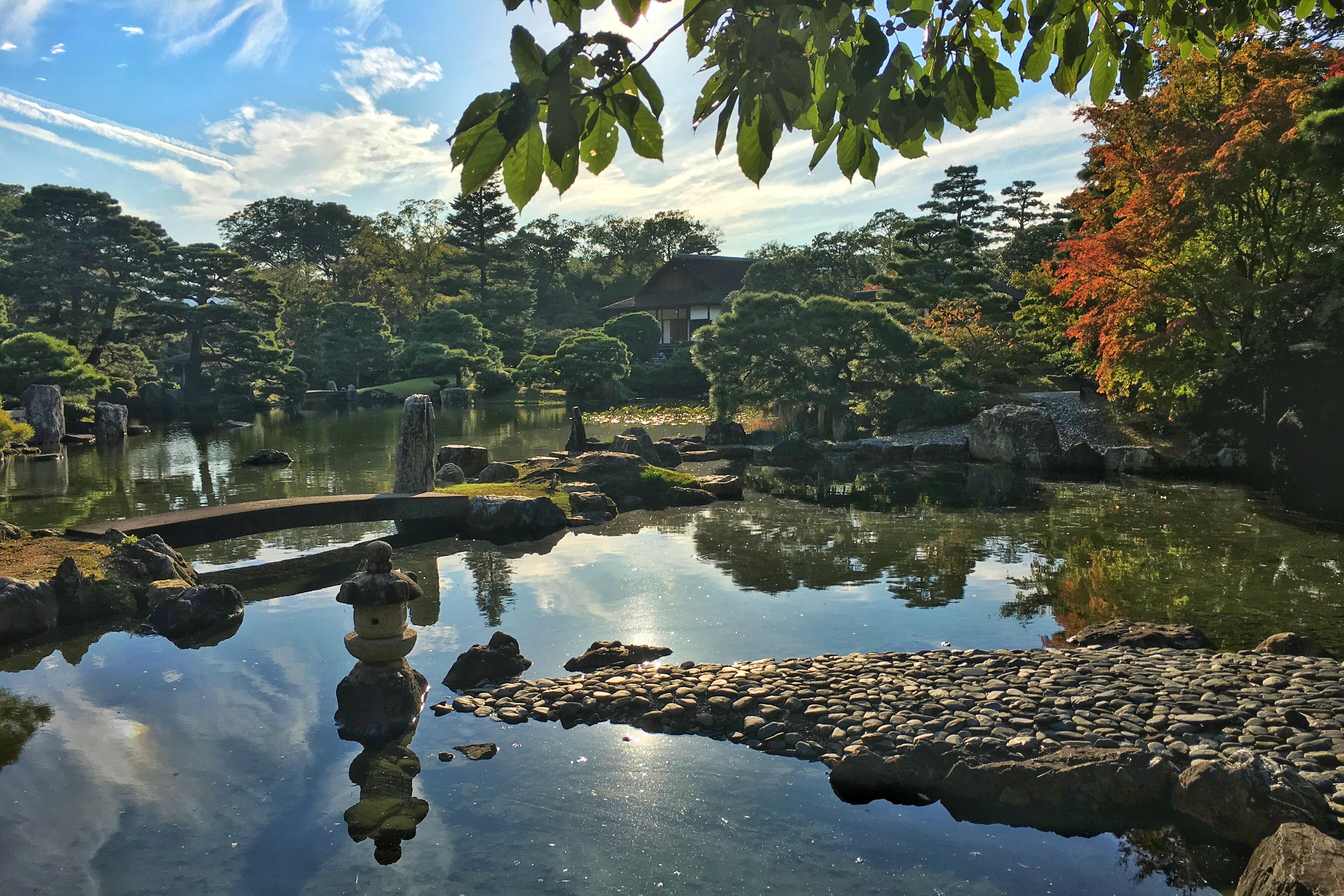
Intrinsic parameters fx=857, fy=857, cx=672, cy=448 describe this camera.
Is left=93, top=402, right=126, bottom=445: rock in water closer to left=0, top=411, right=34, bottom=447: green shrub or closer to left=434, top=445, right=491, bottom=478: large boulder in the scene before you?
left=0, top=411, right=34, bottom=447: green shrub

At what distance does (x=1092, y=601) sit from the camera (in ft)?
26.6

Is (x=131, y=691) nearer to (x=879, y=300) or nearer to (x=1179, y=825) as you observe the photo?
(x=1179, y=825)

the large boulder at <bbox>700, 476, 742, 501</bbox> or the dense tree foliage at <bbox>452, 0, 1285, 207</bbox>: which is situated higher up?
the dense tree foliage at <bbox>452, 0, 1285, 207</bbox>

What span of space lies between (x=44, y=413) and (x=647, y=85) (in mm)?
24854

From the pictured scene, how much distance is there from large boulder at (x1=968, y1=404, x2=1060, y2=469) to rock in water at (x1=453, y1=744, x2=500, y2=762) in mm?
14487

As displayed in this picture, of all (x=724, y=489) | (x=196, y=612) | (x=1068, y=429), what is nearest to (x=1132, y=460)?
(x=1068, y=429)

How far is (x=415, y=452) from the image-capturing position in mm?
11719

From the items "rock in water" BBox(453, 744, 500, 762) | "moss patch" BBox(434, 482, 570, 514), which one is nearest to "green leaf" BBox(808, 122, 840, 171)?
"rock in water" BBox(453, 744, 500, 762)

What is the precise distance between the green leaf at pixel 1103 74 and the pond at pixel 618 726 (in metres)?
3.17

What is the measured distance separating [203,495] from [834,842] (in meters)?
13.1

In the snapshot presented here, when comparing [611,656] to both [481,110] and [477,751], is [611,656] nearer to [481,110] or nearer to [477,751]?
[477,751]

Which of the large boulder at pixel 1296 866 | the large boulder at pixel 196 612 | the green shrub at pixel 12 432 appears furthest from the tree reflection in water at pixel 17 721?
the green shrub at pixel 12 432

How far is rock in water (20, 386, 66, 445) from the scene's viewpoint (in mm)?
21188

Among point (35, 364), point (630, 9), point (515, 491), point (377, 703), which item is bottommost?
point (377, 703)
